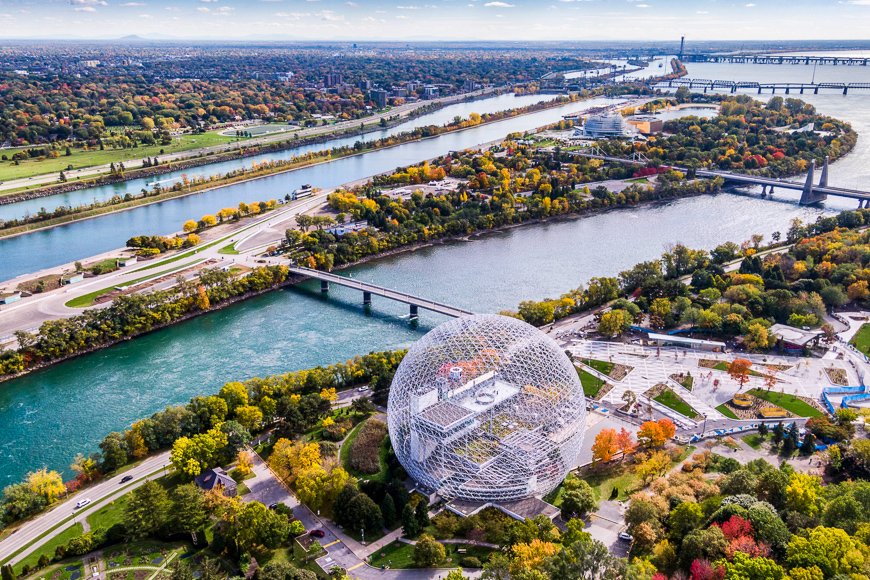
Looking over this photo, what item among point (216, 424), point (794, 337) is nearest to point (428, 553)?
point (216, 424)

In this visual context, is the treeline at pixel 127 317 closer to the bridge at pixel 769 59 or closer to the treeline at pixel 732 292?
the treeline at pixel 732 292

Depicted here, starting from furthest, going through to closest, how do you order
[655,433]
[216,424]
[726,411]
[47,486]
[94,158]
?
1. [94,158]
2. [726,411]
3. [216,424]
4. [655,433]
5. [47,486]

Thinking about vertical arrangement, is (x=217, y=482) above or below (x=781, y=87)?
below

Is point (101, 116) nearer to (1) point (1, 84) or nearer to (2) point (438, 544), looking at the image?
(1) point (1, 84)

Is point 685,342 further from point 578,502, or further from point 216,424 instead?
point 216,424

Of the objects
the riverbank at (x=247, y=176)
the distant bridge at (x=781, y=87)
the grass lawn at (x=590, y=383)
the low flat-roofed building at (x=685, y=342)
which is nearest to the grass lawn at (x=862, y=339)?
the low flat-roofed building at (x=685, y=342)

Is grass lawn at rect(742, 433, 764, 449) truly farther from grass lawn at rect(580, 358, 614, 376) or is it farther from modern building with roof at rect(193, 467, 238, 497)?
modern building with roof at rect(193, 467, 238, 497)

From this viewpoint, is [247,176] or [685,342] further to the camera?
[247,176]

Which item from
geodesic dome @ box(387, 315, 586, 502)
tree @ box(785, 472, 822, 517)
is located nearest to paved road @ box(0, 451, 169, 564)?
geodesic dome @ box(387, 315, 586, 502)
